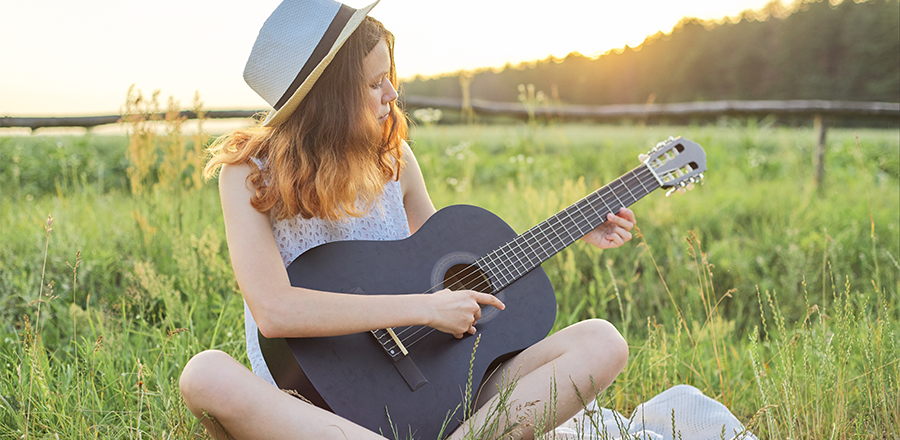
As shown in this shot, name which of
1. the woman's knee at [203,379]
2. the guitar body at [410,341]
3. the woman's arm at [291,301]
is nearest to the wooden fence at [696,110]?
the guitar body at [410,341]

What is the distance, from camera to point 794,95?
3200 cm

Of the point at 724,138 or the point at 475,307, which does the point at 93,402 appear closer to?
the point at 475,307

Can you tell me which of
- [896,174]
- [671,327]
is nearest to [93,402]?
[671,327]

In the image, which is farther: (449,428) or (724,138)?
(724,138)

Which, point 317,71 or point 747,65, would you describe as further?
point 747,65

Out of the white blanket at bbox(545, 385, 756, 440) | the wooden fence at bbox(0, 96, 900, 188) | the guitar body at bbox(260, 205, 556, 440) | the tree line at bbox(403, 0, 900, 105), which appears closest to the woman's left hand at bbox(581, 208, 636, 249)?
the guitar body at bbox(260, 205, 556, 440)

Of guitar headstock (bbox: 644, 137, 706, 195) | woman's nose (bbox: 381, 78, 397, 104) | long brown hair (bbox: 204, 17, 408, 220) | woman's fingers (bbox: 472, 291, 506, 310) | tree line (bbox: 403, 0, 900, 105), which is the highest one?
tree line (bbox: 403, 0, 900, 105)

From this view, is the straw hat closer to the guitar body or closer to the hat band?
the hat band

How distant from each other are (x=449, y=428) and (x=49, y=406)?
4.06 feet

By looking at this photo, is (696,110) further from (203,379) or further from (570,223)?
(203,379)

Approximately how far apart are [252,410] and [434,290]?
23.8 inches

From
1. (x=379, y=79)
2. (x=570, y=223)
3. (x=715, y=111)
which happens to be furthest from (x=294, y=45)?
(x=715, y=111)

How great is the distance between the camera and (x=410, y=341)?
158 centimetres

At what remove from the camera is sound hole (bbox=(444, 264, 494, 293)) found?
5.64 feet
